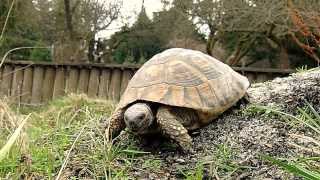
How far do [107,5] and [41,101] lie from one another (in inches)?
167

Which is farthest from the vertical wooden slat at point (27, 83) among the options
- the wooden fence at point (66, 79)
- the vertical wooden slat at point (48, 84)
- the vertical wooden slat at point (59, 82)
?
the vertical wooden slat at point (59, 82)

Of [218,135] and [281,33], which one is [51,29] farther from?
[218,135]

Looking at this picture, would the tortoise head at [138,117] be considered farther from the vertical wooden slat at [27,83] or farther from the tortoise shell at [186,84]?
the vertical wooden slat at [27,83]

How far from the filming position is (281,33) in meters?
15.3

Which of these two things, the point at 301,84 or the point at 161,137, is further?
the point at 301,84

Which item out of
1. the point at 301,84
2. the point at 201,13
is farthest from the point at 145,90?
the point at 201,13

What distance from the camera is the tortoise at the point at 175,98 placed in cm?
291

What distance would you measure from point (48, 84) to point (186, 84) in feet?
36.4

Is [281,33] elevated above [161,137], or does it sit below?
above

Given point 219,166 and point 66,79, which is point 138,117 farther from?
point 66,79

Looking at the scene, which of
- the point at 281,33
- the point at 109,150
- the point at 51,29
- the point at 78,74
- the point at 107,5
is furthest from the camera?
the point at 51,29

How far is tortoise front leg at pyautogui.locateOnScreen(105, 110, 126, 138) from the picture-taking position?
3059 mm

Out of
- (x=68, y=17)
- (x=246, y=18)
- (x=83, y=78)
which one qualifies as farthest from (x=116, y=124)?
(x=68, y=17)

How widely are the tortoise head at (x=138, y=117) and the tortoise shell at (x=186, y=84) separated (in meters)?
0.09
